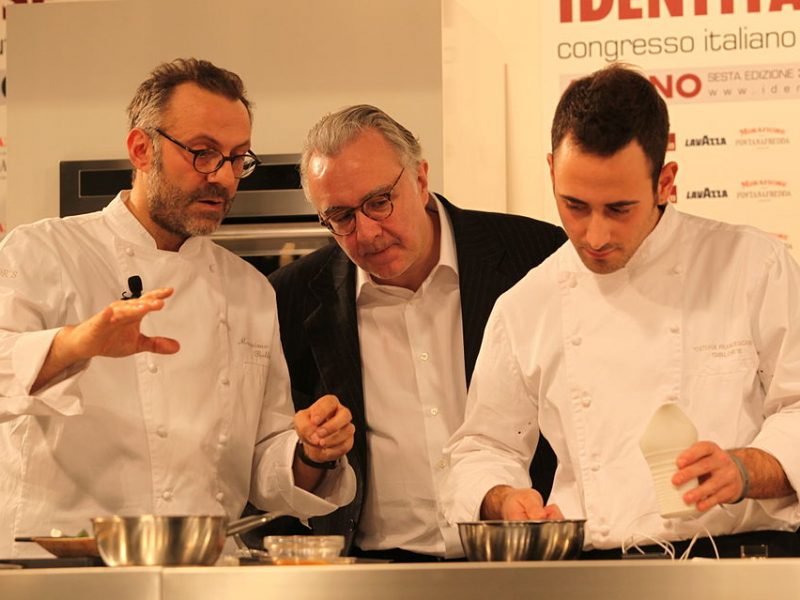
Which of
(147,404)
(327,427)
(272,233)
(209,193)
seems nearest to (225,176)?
(209,193)

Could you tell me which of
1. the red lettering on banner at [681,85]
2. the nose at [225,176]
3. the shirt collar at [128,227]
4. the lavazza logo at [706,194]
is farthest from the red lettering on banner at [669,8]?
the shirt collar at [128,227]

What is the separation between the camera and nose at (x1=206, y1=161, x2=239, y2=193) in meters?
2.08

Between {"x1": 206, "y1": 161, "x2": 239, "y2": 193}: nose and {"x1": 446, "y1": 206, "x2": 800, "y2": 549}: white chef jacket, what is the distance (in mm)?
525

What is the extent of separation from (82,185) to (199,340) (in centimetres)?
92

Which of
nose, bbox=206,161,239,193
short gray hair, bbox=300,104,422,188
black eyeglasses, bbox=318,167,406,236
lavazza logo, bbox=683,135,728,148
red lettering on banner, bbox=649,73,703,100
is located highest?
red lettering on banner, bbox=649,73,703,100

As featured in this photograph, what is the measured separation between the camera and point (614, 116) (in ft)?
5.78

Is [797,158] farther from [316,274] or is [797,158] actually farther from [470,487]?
[470,487]

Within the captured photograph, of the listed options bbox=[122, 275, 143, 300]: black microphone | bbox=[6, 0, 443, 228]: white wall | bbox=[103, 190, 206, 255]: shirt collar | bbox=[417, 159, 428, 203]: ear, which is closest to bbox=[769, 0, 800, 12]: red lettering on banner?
bbox=[6, 0, 443, 228]: white wall

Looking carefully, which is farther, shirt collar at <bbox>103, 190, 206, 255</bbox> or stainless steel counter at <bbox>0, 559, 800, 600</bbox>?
shirt collar at <bbox>103, 190, 206, 255</bbox>

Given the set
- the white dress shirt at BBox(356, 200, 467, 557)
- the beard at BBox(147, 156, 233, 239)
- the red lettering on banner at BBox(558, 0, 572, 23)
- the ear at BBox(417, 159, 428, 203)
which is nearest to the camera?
the beard at BBox(147, 156, 233, 239)

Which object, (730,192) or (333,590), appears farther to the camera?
(730,192)

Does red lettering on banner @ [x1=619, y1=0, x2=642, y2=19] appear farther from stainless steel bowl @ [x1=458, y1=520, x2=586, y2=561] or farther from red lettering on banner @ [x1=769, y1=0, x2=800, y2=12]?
stainless steel bowl @ [x1=458, y1=520, x2=586, y2=561]

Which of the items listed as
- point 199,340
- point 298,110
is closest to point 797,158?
point 298,110

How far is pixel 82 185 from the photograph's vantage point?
112 inches
